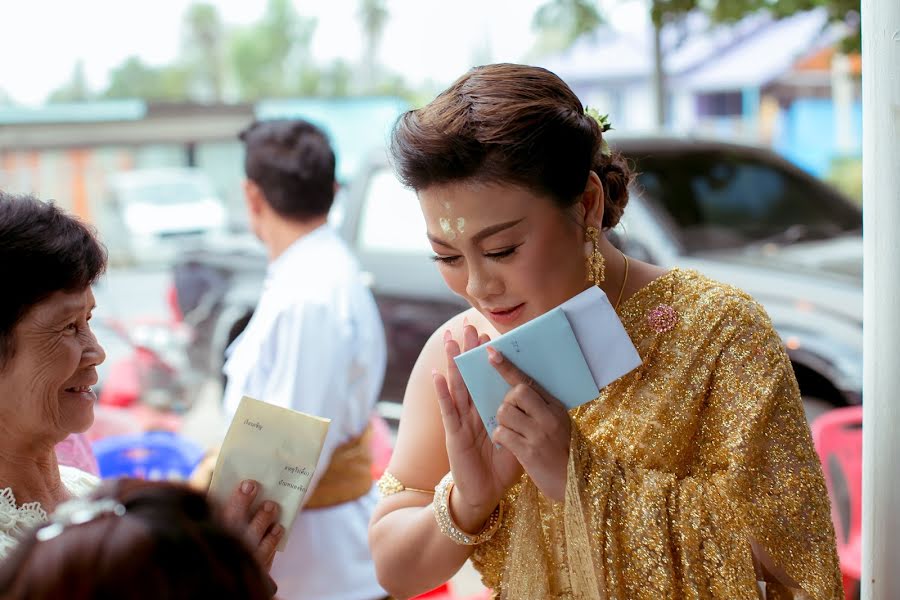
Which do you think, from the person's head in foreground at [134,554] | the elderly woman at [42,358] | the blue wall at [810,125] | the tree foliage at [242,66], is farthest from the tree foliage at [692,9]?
the tree foliage at [242,66]

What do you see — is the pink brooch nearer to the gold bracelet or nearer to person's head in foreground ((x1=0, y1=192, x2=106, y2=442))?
the gold bracelet

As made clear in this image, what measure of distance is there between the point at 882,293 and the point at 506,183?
682 millimetres

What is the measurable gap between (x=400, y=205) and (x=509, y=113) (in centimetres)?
447

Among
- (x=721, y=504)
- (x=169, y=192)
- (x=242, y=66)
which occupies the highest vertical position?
(x=242, y=66)

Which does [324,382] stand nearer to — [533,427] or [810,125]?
[533,427]

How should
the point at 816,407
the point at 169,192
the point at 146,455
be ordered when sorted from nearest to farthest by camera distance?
the point at 146,455 → the point at 816,407 → the point at 169,192

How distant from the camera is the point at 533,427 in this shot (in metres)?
1.63

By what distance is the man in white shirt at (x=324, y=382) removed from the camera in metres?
2.86

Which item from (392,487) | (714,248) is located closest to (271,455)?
(392,487)

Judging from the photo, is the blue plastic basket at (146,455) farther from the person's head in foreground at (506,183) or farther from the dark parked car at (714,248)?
the person's head in foreground at (506,183)

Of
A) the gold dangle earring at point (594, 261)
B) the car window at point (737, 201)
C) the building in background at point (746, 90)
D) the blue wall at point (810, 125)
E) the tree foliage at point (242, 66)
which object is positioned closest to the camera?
the gold dangle earring at point (594, 261)

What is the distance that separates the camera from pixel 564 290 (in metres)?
1.79

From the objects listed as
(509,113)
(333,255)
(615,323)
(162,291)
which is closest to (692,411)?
(615,323)

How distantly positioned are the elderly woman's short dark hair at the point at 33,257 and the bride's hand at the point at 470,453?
0.66 m
